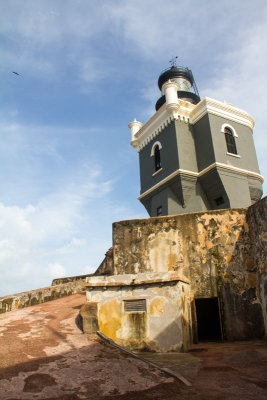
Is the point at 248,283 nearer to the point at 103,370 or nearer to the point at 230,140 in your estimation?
the point at 103,370

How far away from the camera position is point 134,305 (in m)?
8.23

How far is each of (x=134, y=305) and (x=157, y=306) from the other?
0.64 meters

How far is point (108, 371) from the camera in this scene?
506 cm

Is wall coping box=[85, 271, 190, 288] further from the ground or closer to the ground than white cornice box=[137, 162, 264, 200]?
closer to the ground

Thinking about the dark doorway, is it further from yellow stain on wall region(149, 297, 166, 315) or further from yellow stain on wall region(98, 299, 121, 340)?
yellow stain on wall region(98, 299, 121, 340)

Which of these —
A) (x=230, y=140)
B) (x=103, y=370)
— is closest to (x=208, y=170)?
(x=230, y=140)

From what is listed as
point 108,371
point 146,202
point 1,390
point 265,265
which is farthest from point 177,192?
point 1,390

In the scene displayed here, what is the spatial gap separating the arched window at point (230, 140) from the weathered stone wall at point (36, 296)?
10507 millimetres

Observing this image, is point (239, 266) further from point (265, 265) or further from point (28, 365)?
point (28, 365)

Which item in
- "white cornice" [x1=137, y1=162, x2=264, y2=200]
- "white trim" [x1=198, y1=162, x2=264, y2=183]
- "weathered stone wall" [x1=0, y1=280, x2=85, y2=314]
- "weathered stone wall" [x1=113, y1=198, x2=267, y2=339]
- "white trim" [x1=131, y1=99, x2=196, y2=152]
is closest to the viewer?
"weathered stone wall" [x1=113, y1=198, x2=267, y2=339]

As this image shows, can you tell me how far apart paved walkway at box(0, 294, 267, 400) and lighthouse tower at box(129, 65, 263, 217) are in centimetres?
873

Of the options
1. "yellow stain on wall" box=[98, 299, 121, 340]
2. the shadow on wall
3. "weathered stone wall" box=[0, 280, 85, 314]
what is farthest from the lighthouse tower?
"yellow stain on wall" box=[98, 299, 121, 340]

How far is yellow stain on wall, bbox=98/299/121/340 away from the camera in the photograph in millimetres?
8008

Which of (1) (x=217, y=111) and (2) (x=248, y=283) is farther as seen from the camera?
(1) (x=217, y=111)
